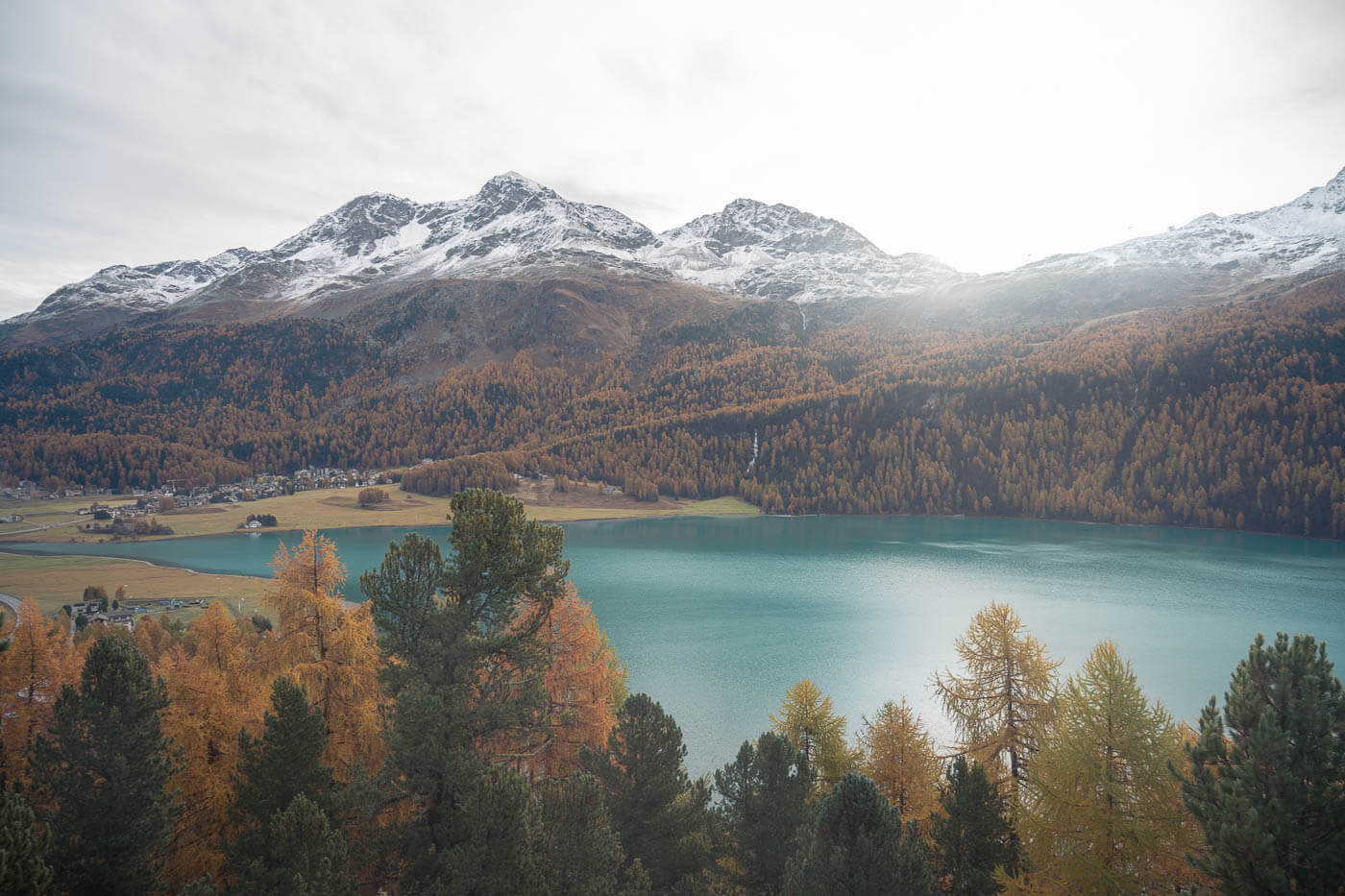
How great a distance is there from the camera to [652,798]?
60.3 ft

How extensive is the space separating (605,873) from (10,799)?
10.1m

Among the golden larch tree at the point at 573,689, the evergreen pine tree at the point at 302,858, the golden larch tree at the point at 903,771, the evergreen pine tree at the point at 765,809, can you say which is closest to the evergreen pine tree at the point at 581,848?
the evergreen pine tree at the point at 302,858

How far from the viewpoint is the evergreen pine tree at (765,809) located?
18.2 metres

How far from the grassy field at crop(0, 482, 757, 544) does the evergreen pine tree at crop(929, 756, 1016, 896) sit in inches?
5127

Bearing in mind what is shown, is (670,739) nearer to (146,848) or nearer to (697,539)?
(146,848)

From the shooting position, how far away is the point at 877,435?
609 feet

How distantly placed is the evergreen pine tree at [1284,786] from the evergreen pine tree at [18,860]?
16.8 metres

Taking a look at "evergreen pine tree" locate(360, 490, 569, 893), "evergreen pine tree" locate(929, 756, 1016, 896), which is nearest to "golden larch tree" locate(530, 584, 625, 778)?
"evergreen pine tree" locate(360, 490, 569, 893)

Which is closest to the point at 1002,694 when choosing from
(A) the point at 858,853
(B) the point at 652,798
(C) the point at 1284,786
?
(A) the point at 858,853

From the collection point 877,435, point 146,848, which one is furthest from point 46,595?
point 877,435

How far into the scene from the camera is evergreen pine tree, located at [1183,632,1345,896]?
395 inches

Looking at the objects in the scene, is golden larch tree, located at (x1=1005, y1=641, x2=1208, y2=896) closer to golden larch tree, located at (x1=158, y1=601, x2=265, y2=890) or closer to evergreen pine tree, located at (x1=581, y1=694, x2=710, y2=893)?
evergreen pine tree, located at (x1=581, y1=694, x2=710, y2=893)

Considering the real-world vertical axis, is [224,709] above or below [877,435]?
below

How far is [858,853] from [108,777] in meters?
16.1
